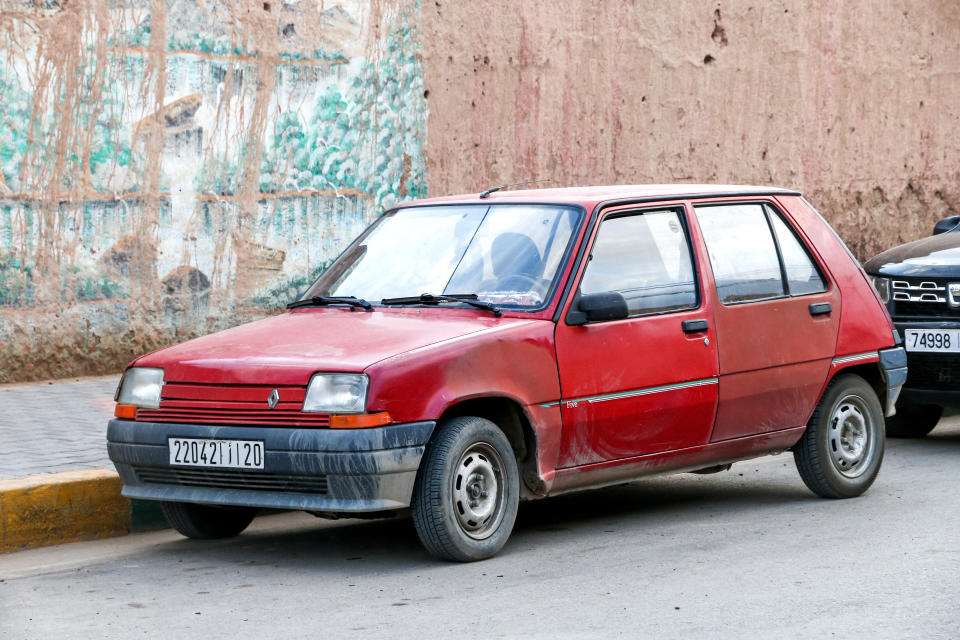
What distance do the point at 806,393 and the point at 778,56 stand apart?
9.50m

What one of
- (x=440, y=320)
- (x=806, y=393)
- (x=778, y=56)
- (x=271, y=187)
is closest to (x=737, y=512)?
(x=806, y=393)

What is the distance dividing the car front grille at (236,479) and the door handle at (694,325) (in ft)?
6.34

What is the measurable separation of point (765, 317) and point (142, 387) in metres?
2.91

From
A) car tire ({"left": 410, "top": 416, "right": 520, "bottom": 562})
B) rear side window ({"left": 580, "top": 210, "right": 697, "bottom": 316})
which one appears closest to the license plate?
car tire ({"left": 410, "top": 416, "right": 520, "bottom": 562})

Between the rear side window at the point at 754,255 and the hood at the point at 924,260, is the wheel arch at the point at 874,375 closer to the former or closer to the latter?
the rear side window at the point at 754,255

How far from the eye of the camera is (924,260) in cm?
942

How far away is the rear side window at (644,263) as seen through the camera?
6645mm

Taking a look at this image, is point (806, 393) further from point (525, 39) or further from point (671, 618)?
point (525, 39)

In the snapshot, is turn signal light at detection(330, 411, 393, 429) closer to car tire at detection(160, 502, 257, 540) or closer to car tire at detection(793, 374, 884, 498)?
car tire at detection(160, 502, 257, 540)

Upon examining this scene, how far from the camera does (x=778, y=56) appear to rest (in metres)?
16.1

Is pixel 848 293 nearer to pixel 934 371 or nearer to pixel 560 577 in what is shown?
pixel 934 371

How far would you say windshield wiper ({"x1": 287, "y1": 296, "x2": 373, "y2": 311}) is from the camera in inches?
263

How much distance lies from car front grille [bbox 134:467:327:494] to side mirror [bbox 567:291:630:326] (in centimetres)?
134

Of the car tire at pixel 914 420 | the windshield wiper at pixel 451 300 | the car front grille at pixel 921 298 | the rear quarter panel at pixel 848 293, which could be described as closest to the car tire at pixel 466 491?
the windshield wiper at pixel 451 300
